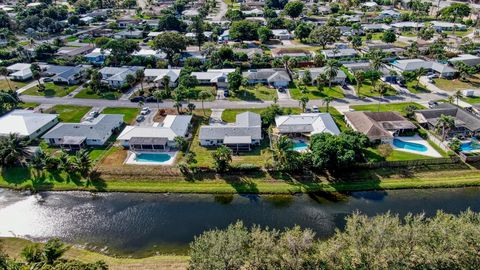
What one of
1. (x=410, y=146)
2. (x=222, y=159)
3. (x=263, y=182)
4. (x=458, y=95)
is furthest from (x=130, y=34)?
(x=458, y=95)

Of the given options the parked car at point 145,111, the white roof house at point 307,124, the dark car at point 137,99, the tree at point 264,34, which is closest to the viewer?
the white roof house at point 307,124

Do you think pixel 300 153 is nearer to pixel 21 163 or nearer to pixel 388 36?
pixel 21 163

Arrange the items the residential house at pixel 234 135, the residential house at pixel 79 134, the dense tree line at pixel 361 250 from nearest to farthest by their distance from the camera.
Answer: the dense tree line at pixel 361 250
the residential house at pixel 234 135
the residential house at pixel 79 134

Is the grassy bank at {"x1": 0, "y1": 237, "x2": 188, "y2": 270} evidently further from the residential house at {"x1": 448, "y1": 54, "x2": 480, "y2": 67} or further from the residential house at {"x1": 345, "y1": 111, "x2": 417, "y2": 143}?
the residential house at {"x1": 448, "y1": 54, "x2": 480, "y2": 67}

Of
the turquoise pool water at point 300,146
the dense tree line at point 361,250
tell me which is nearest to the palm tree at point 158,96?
the turquoise pool water at point 300,146

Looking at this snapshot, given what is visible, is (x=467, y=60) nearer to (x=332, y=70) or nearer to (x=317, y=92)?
(x=332, y=70)

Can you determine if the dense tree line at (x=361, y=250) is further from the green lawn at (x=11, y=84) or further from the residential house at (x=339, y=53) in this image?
the green lawn at (x=11, y=84)
